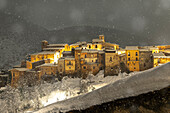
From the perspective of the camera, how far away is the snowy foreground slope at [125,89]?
6.02ft

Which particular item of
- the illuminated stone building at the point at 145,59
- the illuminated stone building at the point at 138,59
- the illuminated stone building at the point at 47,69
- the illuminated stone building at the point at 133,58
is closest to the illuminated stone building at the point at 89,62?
the illuminated stone building at the point at 47,69

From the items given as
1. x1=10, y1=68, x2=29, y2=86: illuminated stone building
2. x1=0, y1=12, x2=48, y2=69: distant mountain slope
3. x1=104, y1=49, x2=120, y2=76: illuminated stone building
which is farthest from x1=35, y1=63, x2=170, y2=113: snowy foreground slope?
x1=0, y1=12, x2=48, y2=69: distant mountain slope

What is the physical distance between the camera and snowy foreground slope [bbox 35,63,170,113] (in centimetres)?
183

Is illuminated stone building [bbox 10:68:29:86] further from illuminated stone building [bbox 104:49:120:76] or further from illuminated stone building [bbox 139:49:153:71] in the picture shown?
illuminated stone building [bbox 139:49:153:71]

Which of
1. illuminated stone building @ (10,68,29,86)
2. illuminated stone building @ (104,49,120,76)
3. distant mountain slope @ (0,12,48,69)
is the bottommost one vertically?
illuminated stone building @ (10,68,29,86)

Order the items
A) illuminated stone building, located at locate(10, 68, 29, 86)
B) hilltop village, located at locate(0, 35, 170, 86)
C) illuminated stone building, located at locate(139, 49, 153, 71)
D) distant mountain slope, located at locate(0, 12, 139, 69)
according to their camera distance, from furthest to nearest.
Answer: distant mountain slope, located at locate(0, 12, 139, 69) → illuminated stone building, located at locate(10, 68, 29, 86) → hilltop village, located at locate(0, 35, 170, 86) → illuminated stone building, located at locate(139, 49, 153, 71)

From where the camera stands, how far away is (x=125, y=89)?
1.92 metres

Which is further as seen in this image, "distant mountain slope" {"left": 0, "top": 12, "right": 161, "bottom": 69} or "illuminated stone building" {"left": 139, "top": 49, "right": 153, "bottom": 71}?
"distant mountain slope" {"left": 0, "top": 12, "right": 161, "bottom": 69}

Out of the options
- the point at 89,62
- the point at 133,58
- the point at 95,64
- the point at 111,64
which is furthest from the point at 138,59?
the point at 89,62

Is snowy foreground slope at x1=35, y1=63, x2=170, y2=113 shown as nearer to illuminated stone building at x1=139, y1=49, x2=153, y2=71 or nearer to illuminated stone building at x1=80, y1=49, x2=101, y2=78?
illuminated stone building at x1=80, y1=49, x2=101, y2=78

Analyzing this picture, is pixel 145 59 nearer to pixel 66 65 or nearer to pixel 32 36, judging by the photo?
pixel 66 65

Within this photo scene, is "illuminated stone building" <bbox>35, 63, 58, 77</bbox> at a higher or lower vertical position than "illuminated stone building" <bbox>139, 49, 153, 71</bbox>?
lower

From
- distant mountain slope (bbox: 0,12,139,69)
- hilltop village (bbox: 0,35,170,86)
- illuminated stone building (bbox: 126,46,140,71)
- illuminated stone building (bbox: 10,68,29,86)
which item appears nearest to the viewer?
hilltop village (bbox: 0,35,170,86)

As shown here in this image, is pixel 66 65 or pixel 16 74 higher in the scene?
pixel 66 65
